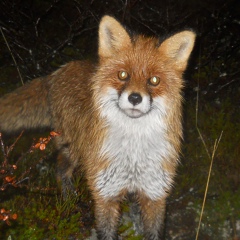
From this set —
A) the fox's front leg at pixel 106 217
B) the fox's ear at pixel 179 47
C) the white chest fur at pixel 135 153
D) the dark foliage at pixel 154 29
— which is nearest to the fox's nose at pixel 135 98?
the white chest fur at pixel 135 153

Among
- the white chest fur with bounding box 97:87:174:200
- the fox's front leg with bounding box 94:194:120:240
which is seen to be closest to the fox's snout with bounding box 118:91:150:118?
the white chest fur with bounding box 97:87:174:200

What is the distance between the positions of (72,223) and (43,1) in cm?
453

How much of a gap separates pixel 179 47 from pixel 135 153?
856mm

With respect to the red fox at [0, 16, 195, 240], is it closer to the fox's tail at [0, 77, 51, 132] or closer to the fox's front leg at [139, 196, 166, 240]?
the fox's front leg at [139, 196, 166, 240]

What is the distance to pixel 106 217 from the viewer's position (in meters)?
3.75

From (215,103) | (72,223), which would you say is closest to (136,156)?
(72,223)

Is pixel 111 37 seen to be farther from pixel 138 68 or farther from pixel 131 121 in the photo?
pixel 131 121

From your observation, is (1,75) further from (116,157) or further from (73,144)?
(116,157)

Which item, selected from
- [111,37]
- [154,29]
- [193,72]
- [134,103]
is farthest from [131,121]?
[193,72]

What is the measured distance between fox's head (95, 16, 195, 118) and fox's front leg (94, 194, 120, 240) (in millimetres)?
816

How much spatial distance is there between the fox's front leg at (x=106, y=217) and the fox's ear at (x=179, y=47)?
1.21 metres

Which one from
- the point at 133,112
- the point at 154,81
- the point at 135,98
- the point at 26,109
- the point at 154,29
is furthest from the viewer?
the point at 154,29

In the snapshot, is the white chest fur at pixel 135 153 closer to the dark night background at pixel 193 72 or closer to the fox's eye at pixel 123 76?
the fox's eye at pixel 123 76

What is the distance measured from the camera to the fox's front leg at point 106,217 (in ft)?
12.2
